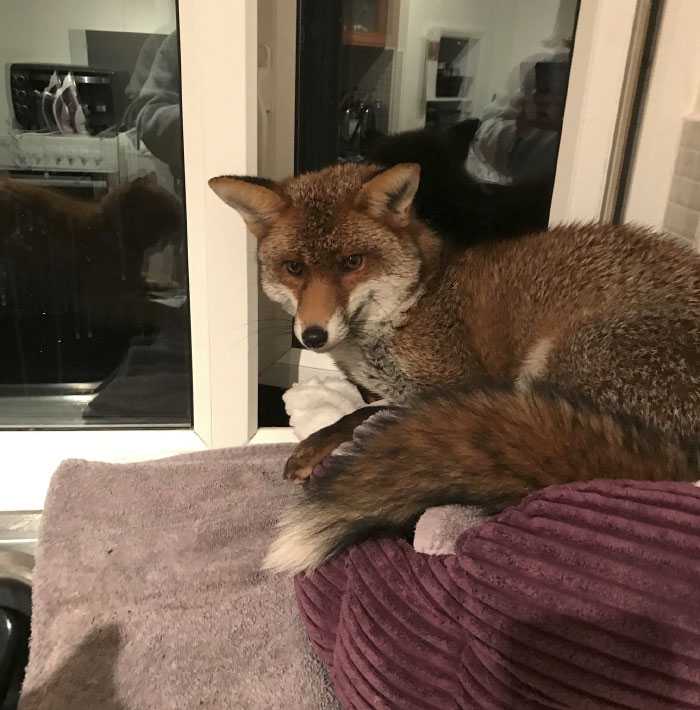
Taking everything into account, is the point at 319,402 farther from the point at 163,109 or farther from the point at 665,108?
the point at 665,108

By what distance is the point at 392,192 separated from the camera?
1159 millimetres

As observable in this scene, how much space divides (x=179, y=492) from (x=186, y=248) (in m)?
0.55

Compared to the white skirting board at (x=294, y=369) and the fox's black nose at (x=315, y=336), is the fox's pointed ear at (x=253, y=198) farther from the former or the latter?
the white skirting board at (x=294, y=369)

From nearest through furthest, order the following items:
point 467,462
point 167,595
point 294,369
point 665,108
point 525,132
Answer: point 467,462
point 167,595
point 665,108
point 525,132
point 294,369

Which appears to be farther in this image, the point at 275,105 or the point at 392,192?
the point at 275,105

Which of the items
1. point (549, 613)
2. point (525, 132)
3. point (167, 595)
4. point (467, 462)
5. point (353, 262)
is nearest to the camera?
point (549, 613)

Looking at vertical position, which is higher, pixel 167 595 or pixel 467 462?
pixel 467 462

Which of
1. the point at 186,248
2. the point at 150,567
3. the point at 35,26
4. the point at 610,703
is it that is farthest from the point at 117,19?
the point at 610,703

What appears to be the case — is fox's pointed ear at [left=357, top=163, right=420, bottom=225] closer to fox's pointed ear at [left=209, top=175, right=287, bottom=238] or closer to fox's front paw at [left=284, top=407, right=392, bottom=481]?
fox's pointed ear at [left=209, top=175, right=287, bottom=238]

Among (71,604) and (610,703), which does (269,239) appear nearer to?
(71,604)

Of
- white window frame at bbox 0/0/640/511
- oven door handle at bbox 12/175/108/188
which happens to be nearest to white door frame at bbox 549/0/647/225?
white window frame at bbox 0/0/640/511

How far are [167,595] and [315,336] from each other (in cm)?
52

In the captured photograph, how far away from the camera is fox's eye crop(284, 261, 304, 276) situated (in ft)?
3.95

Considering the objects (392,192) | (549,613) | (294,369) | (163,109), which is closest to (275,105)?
(163,109)
